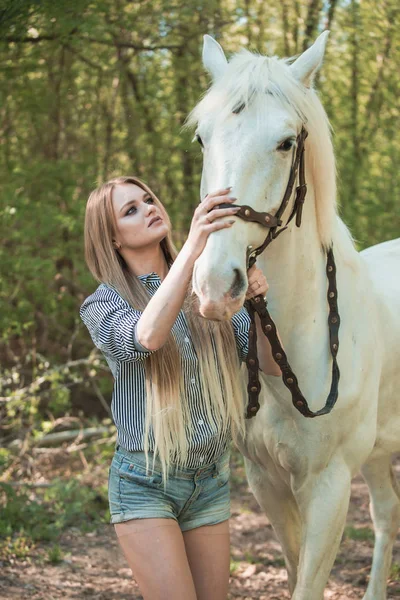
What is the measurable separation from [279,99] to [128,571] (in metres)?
2.73

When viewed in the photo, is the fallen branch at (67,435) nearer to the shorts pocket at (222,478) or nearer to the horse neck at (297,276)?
the shorts pocket at (222,478)

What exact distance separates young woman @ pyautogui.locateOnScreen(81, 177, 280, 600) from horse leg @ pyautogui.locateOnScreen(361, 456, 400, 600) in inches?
51.5

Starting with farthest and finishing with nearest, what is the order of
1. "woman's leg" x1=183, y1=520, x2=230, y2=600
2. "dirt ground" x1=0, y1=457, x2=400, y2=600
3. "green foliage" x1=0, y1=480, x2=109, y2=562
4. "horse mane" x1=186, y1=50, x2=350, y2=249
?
"green foliage" x1=0, y1=480, x2=109, y2=562, "dirt ground" x1=0, y1=457, x2=400, y2=600, "woman's leg" x1=183, y1=520, x2=230, y2=600, "horse mane" x1=186, y1=50, x2=350, y2=249

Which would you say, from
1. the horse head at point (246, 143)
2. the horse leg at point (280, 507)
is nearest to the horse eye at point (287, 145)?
the horse head at point (246, 143)

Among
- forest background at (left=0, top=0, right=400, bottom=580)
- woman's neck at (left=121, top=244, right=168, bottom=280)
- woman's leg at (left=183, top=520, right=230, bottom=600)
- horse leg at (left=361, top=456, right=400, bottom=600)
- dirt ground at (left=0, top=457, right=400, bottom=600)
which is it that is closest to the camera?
woman's leg at (left=183, top=520, right=230, bottom=600)

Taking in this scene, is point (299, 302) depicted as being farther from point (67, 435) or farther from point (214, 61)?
point (67, 435)

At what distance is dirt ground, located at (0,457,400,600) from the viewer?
3.53 m

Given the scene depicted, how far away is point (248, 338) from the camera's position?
2410 mm

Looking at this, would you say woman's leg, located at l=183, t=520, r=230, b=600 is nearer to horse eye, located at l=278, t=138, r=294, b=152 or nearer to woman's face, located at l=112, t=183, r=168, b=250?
woman's face, located at l=112, t=183, r=168, b=250

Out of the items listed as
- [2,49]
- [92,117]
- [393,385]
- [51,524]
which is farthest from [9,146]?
[393,385]

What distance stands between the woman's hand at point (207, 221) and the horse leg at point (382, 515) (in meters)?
1.91

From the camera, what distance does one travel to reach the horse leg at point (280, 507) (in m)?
2.71

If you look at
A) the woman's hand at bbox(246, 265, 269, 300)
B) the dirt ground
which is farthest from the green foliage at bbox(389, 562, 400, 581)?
the woman's hand at bbox(246, 265, 269, 300)

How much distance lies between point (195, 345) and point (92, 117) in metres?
5.13
